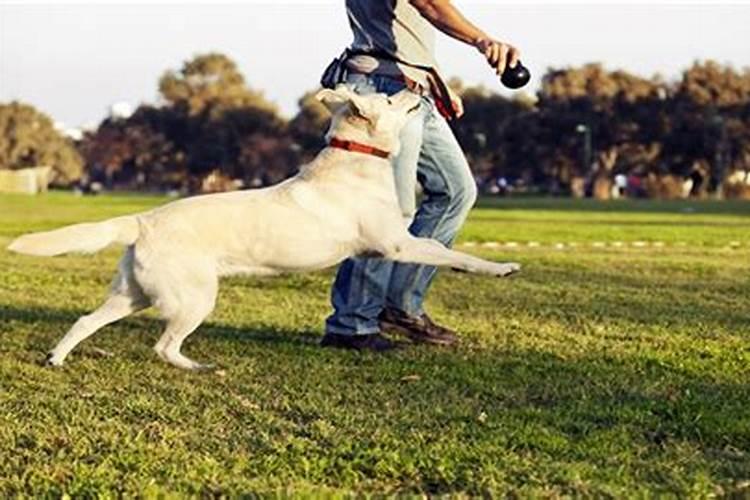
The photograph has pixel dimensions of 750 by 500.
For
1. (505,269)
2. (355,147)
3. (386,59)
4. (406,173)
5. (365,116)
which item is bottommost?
(505,269)

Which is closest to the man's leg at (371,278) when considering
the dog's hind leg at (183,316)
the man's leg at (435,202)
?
the man's leg at (435,202)

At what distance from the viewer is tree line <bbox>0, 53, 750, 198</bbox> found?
67812 millimetres

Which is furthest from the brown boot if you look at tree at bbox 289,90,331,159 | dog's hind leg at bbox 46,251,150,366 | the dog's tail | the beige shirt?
tree at bbox 289,90,331,159

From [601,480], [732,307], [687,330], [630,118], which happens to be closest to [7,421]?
[601,480]

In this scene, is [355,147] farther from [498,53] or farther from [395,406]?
[395,406]

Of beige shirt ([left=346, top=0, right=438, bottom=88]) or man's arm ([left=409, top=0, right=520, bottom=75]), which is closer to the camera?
man's arm ([left=409, top=0, right=520, bottom=75])

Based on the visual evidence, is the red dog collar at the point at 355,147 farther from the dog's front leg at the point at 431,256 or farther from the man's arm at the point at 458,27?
the man's arm at the point at 458,27

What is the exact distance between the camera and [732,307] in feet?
25.7

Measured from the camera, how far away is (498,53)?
554 centimetres

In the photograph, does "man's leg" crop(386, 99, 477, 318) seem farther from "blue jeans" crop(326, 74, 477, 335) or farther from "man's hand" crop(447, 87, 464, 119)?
"man's hand" crop(447, 87, 464, 119)

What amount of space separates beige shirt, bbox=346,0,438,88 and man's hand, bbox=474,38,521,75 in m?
0.52

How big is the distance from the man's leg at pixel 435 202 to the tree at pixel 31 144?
84.8 meters

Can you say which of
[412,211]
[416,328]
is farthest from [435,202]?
[416,328]

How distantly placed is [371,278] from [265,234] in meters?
1.02
